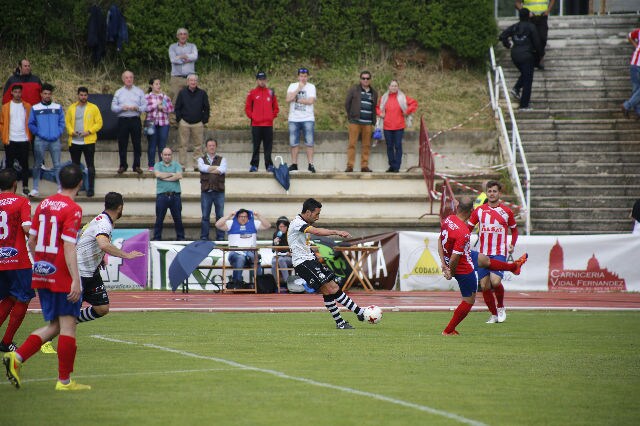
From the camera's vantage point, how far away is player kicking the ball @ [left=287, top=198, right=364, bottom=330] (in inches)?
575

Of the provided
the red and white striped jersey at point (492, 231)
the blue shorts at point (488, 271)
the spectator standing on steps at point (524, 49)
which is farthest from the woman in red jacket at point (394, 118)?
the blue shorts at point (488, 271)

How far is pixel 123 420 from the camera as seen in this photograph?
7.67m

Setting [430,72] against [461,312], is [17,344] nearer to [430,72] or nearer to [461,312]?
[461,312]

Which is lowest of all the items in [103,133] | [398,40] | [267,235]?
[267,235]

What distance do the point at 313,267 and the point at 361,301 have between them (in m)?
5.11

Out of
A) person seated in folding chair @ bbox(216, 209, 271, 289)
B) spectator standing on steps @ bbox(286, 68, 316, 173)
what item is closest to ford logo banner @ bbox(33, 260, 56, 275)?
person seated in folding chair @ bbox(216, 209, 271, 289)

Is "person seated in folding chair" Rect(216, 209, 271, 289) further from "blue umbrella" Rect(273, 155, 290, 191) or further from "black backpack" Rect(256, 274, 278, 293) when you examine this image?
"blue umbrella" Rect(273, 155, 290, 191)

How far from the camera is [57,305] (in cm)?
917

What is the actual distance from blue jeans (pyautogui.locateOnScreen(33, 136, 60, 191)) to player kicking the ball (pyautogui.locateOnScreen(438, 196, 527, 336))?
44.1 ft

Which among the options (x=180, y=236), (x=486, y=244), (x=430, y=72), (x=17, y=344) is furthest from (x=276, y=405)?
(x=430, y=72)

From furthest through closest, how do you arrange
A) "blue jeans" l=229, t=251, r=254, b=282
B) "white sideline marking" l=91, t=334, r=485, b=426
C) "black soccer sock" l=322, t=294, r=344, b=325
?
"blue jeans" l=229, t=251, r=254, b=282 → "black soccer sock" l=322, t=294, r=344, b=325 → "white sideline marking" l=91, t=334, r=485, b=426

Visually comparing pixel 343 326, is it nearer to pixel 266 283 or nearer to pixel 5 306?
pixel 5 306

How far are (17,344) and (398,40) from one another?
69.7 feet

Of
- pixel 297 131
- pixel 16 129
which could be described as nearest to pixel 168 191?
pixel 16 129
